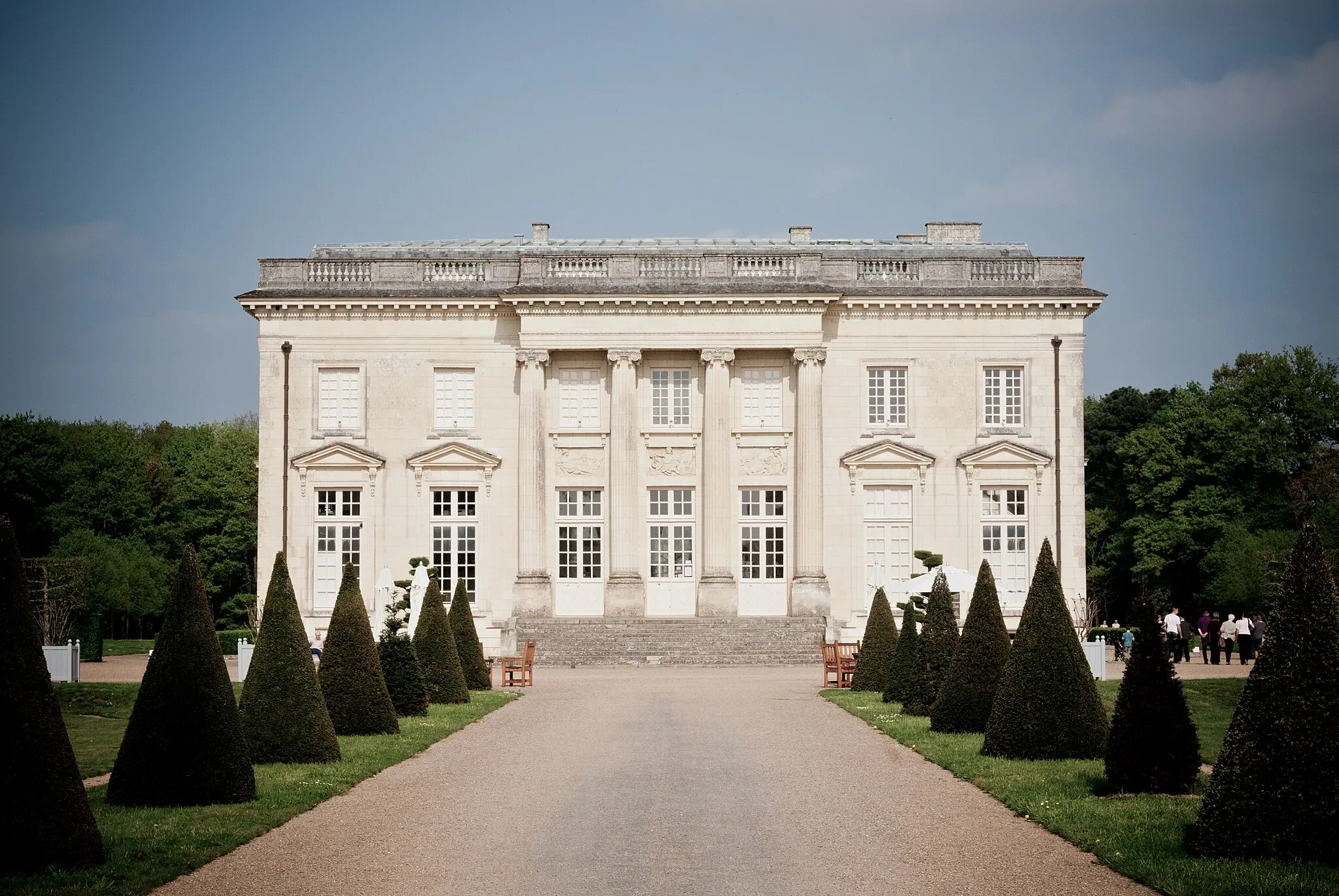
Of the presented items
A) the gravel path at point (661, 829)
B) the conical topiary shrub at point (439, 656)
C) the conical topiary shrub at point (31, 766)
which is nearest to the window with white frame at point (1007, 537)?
the conical topiary shrub at point (439, 656)

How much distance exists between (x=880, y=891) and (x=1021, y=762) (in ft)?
21.6

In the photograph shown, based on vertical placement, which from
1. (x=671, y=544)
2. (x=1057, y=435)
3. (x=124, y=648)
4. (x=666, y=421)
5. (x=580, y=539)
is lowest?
(x=124, y=648)

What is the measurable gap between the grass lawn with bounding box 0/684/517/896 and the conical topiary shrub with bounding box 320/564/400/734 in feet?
0.95

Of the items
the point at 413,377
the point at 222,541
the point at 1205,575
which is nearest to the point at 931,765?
the point at 413,377

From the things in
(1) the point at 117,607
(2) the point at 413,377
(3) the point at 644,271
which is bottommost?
(1) the point at 117,607

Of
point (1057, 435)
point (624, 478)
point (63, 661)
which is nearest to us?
point (63, 661)

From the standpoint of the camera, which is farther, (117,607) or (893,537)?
(117,607)

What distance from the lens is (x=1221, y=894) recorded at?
9.52 meters

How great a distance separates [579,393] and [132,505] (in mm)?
30899

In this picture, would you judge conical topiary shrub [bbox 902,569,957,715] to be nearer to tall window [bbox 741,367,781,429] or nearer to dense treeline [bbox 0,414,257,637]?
tall window [bbox 741,367,781,429]

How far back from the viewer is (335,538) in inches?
1740

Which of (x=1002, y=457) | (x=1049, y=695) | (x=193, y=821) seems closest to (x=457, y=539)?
(x=1002, y=457)

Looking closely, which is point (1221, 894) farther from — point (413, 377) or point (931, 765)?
point (413, 377)

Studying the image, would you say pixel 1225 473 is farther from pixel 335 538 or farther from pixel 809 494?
pixel 335 538
